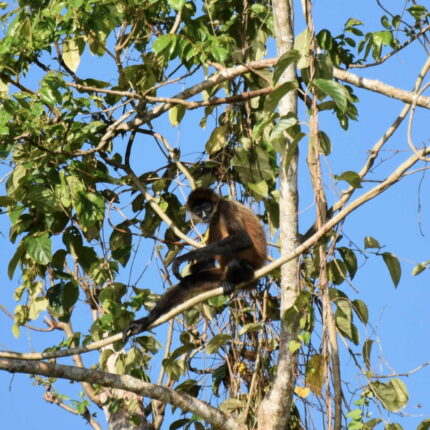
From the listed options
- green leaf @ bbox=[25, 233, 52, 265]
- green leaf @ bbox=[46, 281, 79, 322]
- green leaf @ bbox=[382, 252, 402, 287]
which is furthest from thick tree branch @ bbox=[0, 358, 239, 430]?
green leaf @ bbox=[382, 252, 402, 287]

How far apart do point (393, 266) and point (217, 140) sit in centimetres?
239

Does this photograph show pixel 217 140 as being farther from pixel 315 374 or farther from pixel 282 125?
pixel 315 374

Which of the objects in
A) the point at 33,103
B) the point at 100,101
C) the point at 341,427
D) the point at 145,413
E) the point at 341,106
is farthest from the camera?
the point at 145,413

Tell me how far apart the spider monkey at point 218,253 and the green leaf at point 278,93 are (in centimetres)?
181

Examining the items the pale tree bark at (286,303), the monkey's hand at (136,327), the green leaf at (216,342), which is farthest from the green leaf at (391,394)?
the monkey's hand at (136,327)

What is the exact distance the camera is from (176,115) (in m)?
8.10

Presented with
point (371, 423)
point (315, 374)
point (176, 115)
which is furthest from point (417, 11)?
point (371, 423)

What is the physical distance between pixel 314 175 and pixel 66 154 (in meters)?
2.17

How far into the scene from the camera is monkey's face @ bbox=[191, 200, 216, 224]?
7949mm

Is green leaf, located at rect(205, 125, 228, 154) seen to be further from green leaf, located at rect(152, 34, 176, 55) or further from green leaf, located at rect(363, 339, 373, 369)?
green leaf, located at rect(363, 339, 373, 369)

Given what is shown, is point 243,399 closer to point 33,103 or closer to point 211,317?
point 211,317

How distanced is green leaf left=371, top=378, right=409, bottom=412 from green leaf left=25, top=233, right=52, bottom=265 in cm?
265

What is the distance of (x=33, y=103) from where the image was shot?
20.9 ft

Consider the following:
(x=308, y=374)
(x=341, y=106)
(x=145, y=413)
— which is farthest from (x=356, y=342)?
(x=145, y=413)
